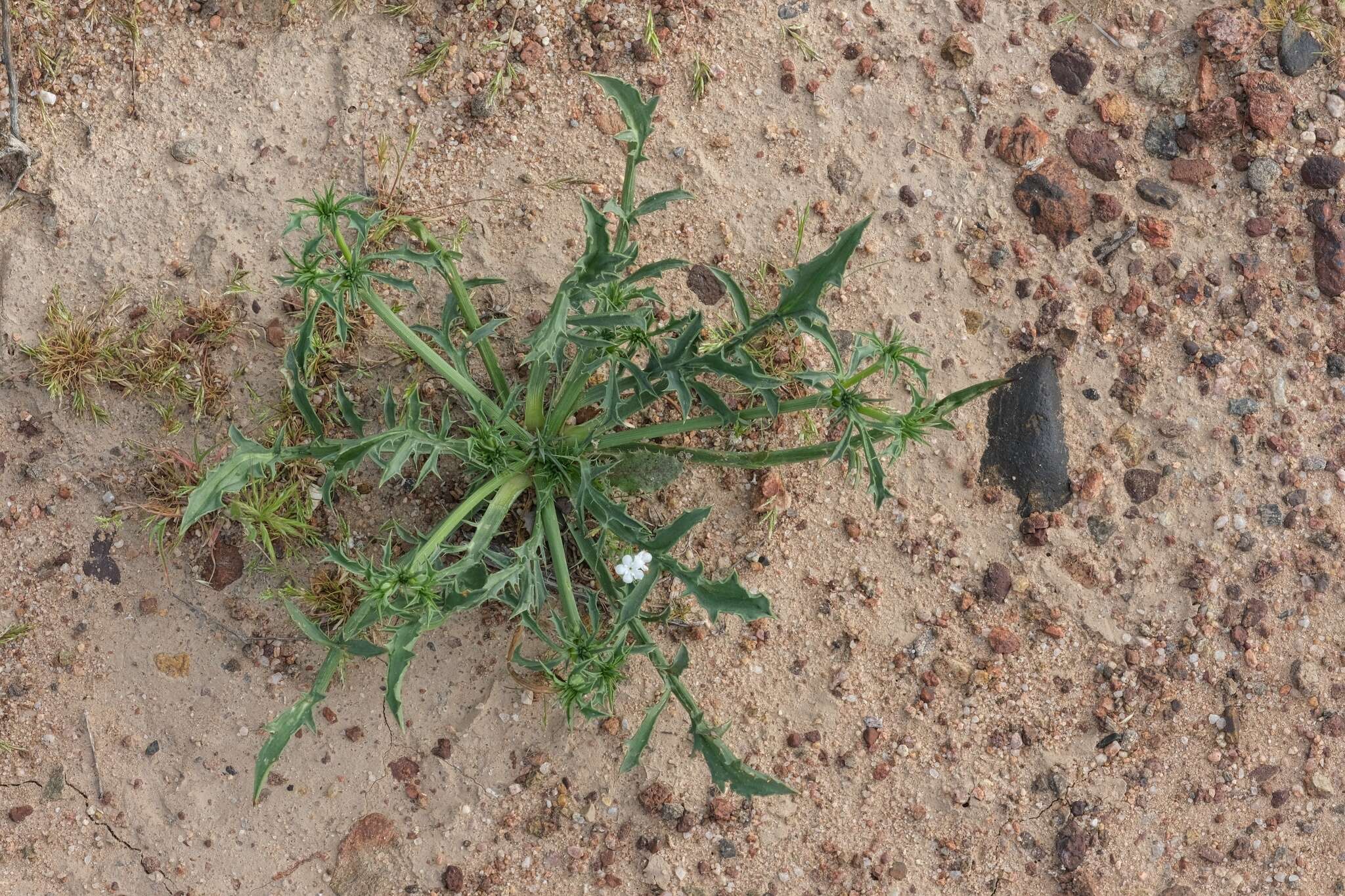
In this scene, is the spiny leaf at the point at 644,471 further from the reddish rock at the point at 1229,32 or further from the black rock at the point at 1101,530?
the reddish rock at the point at 1229,32

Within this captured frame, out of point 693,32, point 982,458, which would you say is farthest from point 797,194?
point 982,458

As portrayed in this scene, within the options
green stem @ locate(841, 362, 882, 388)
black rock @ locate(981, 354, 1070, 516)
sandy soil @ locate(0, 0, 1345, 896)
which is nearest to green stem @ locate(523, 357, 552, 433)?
sandy soil @ locate(0, 0, 1345, 896)

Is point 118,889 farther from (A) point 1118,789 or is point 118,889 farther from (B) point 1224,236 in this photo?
(B) point 1224,236

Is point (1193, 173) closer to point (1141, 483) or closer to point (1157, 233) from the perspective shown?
point (1157, 233)

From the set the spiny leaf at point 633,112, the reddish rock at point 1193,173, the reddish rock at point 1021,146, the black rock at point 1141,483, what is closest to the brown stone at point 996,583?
the black rock at point 1141,483

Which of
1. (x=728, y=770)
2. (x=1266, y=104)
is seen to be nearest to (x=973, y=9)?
(x=1266, y=104)
